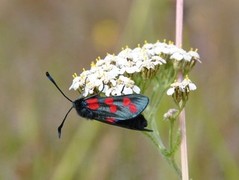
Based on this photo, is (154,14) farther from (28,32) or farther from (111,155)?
(28,32)

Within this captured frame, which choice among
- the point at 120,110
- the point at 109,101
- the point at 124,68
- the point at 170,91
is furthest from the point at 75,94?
the point at 120,110

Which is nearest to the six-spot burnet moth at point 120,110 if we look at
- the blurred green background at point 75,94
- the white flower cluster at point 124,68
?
the white flower cluster at point 124,68

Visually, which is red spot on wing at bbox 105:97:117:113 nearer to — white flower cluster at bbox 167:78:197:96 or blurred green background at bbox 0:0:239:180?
white flower cluster at bbox 167:78:197:96

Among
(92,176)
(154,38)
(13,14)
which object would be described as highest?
(13,14)

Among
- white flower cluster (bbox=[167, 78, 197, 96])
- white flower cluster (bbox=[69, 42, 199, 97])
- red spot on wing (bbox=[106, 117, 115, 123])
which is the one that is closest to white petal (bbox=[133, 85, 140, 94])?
white flower cluster (bbox=[69, 42, 199, 97])

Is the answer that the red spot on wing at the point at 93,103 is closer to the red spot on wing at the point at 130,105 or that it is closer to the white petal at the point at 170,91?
the red spot on wing at the point at 130,105

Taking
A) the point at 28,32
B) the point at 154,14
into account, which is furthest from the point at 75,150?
the point at 28,32

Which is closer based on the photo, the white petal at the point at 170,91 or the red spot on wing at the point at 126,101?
the red spot on wing at the point at 126,101
